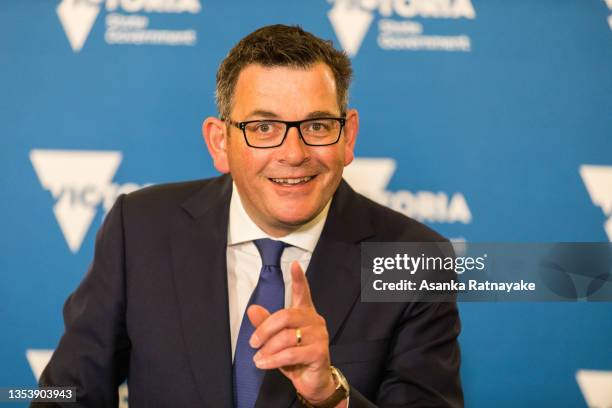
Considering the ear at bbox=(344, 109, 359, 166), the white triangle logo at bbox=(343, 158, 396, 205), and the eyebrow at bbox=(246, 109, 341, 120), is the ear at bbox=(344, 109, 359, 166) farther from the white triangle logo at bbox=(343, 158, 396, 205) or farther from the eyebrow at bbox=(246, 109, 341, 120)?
the white triangle logo at bbox=(343, 158, 396, 205)

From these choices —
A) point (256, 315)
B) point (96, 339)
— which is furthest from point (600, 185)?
point (96, 339)

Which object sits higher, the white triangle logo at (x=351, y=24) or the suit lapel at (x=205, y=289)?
the white triangle logo at (x=351, y=24)

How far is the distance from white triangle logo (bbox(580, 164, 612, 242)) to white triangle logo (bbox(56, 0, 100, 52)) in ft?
5.70

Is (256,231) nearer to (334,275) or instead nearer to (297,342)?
(334,275)

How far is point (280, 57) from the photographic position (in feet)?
5.23

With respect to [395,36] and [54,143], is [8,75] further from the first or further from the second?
[395,36]

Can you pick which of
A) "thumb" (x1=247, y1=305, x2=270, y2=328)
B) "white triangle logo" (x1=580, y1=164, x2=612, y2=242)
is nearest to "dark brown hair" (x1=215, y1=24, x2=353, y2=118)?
"thumb" (x1=247, y1=305, x2=270, y2=328)

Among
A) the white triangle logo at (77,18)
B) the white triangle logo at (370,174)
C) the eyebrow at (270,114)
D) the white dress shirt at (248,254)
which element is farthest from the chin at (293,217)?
the white triangle logo at (77,18)

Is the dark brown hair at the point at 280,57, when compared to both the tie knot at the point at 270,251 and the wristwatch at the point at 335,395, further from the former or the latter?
the wristwatch at the point at 335,395

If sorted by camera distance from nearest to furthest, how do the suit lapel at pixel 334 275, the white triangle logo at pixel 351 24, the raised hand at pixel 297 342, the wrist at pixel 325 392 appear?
the raised hand at pixel 297 342 < the wrist at pixel 325 392 < the suit lapel at pixel 334 275 < the white triangle logo at pixel 351 24

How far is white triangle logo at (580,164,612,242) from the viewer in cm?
235

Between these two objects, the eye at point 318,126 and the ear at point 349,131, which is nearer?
the eye at point 318,126

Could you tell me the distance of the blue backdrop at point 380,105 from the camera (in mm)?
2344

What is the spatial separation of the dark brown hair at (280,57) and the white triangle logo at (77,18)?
0.84 meters
